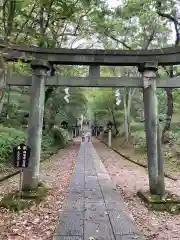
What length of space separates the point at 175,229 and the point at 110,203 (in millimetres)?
2045

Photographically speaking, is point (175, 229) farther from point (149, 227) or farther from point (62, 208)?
point (62, 208)

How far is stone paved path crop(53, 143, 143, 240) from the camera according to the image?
555cm

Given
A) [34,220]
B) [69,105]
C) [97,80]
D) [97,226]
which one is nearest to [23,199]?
[34,220]

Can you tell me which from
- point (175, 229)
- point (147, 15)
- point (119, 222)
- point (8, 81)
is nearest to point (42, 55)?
point (8, 81)

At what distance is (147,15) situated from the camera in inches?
666

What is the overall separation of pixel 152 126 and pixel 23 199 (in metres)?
4.10

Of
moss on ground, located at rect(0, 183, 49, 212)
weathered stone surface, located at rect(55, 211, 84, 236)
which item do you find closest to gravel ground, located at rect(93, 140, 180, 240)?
weathered stone surface, located at rect(55, 211, 84, 236)

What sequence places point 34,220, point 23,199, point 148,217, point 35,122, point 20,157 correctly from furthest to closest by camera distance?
point 35,122, point 23,199, point 20,157, point 148,217, point 34,220

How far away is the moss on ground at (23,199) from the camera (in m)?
7.22

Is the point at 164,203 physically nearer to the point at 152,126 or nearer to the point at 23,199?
the point at 152,126

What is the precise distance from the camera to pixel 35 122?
8461mm

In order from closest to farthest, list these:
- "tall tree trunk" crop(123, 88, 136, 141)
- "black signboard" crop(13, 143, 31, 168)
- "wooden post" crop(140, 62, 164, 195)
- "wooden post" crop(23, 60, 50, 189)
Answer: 1. "black signboard" crop(13, 143, 31, 168)
2. "wooden post" crop(140, 62, 164, 195)
3. "wooden post" crop(23, 60, 50, 189)
4. "tall tree trunk" crop(123, 88, 136, 141)

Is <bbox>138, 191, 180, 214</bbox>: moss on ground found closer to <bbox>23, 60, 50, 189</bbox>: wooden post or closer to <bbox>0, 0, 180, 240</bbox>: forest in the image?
<bbox>0, 0, 180, 240</bbox>: forest

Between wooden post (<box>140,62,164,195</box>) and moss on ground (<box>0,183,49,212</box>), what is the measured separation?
316 centimetres
